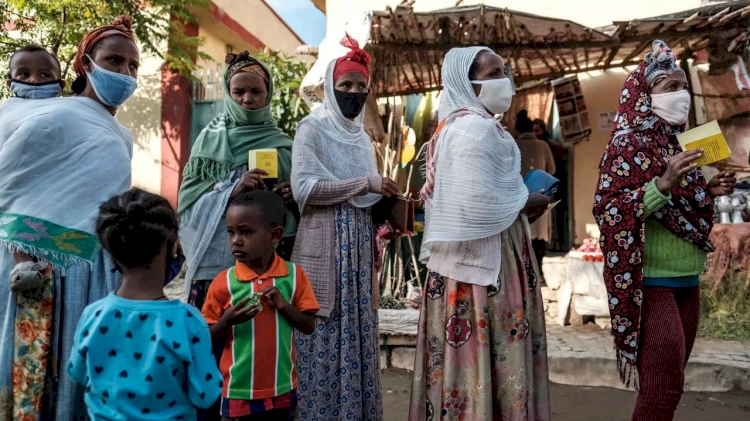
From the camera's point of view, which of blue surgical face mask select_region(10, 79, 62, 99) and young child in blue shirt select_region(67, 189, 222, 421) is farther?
blue surgical face mask select_region(10, 79, 62, 99)

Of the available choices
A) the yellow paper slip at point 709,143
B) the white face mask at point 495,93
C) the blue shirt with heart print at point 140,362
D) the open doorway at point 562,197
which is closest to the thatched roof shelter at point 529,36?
the open doorway at point 562,197

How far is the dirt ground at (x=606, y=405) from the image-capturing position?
12.5 ft

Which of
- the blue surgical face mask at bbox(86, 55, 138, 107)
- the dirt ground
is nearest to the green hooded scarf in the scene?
the blue surgical face mask at bbox(86, 55, 138, 107)

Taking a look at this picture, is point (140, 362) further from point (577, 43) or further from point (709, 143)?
point (577, 43)

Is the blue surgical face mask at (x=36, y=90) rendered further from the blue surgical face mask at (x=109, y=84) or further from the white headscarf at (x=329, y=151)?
the white headscarf at (x=329, y=151)

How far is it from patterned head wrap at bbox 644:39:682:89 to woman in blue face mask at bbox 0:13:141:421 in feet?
8.00

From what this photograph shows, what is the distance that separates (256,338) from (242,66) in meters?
1.39

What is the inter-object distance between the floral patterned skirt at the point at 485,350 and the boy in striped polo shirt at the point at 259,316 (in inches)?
23.7

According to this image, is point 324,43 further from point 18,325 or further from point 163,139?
point 163,139

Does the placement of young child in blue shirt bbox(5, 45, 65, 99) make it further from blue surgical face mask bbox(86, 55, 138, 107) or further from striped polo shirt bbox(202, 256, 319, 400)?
striped polo shirt bbox(202, 256, 319, 400)

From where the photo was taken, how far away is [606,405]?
4.07 meters

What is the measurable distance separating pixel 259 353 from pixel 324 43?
13.3ft

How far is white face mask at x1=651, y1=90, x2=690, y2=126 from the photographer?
2.68m

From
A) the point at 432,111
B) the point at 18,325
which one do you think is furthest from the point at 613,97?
the point at 18,325
